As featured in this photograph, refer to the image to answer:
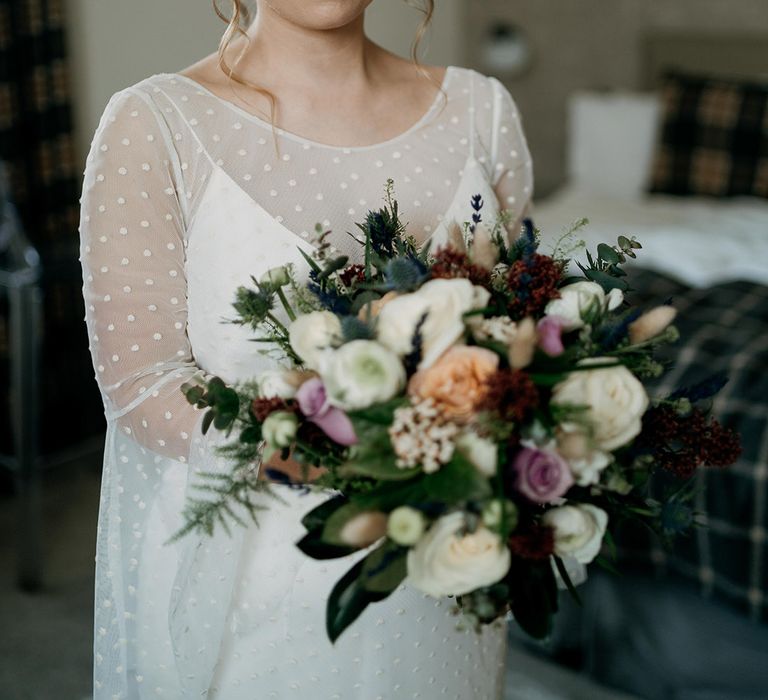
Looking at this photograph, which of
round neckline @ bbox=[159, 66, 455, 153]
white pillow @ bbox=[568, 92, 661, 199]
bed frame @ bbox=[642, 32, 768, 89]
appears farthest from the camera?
bed frame @ bbox=[642, 32, 768, 89]

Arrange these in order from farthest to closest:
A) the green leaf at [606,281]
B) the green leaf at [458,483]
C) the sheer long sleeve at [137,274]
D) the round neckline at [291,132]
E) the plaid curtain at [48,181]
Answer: the plaid curtain at [48,181] → the round neckline at [291,132] → the sheer long sleeve at [137,274] → the green leaf at [606,281] → the green leaf at [458,483]

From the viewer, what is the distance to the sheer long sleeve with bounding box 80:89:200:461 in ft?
3.81

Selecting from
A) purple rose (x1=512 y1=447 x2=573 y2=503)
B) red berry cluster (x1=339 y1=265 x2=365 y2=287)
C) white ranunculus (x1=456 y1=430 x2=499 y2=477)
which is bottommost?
purple rose (x1=512 y1=447 x2=573 y2=503)

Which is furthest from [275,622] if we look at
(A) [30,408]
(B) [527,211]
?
(A) [30,408]

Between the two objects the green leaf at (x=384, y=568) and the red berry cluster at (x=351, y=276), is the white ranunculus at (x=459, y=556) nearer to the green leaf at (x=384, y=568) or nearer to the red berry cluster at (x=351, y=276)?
the green leaf at (x=384, y=568)

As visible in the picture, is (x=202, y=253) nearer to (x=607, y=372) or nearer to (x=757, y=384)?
(x=607, y=372)

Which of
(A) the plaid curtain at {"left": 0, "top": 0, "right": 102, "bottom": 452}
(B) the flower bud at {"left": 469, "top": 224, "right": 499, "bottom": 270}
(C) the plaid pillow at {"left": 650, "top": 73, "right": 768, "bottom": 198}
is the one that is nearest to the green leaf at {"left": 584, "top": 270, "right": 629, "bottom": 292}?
(B) the flower bud at {"left": 469, "top": 224, "right": 499, "bottom": 270}

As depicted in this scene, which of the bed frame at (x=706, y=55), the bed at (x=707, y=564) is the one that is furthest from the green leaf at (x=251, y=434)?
the bed frame at (x=706, y=55)

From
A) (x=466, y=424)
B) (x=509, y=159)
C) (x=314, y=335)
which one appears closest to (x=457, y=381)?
(x=466, y=424)

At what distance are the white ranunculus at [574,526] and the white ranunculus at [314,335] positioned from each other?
252 mm

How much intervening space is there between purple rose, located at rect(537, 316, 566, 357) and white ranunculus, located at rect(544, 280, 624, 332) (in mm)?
23

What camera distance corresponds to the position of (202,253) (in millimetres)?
1240

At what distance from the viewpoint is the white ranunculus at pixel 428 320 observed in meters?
0.80

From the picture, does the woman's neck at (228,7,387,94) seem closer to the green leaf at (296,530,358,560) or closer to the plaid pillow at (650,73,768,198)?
the green leaf at (296,530,358,560)
